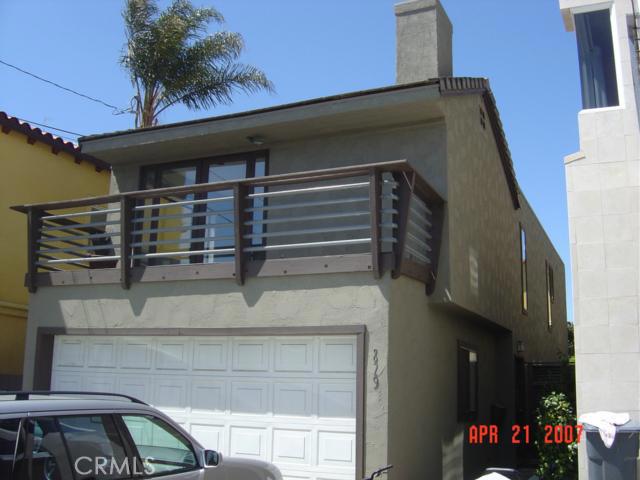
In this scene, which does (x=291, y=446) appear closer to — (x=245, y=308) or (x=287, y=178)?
(x=245, y=308)

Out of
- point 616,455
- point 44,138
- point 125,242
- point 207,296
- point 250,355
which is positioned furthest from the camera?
point 44,138

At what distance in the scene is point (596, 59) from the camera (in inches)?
358

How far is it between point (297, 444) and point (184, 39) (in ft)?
44.3

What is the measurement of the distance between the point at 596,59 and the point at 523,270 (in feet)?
27.4

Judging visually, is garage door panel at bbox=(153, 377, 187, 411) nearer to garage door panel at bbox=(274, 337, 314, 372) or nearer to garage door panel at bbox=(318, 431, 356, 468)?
garage door panel at bbox=(274, 337, 314, 372)

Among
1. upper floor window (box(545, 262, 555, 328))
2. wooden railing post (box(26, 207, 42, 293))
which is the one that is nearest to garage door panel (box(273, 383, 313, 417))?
wooden railing post (box(26, 207, 42, 293))

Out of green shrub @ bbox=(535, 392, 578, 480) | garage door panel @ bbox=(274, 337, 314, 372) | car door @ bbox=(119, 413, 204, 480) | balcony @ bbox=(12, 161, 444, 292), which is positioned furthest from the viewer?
green shrub @ bbox=(535, 392, 578, 480)

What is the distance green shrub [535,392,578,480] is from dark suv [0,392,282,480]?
506cm

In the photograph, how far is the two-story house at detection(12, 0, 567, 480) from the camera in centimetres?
846

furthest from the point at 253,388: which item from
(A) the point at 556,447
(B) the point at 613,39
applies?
(B) the point at 613,39

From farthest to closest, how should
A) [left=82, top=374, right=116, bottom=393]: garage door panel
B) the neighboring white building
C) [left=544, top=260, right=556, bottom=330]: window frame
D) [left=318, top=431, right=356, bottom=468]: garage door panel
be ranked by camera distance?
[left=544, top=260, right=556, bottom=330]: window frame → [left=82, top=374, right=116, bottom=393]: garage door panel → [left=318, top=431, right=356, bottom=468]: garage door panel → the neighboring white building

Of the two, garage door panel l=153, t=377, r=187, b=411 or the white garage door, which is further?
garage door panel l=153, t=377, r=187, b=411

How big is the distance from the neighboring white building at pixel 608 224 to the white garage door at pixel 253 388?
9.36 ft

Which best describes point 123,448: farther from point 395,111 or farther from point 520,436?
point 520,436
